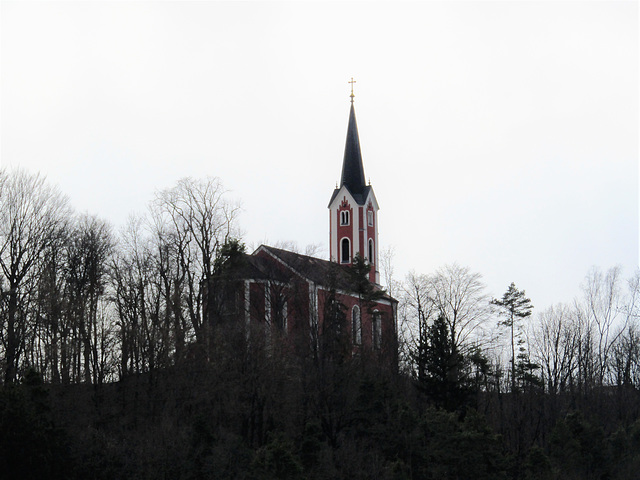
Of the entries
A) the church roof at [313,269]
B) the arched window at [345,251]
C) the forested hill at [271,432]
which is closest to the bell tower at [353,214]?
the arched window at [345,251]

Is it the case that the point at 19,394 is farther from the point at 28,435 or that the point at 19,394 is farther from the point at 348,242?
the point at 348,242

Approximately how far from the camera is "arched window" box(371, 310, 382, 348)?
48703mm

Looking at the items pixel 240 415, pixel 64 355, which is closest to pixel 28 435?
pixel 240 415

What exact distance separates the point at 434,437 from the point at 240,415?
23.5 ft

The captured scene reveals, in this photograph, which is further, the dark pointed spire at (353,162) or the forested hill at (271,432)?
the dark pointed spire at (353,162)

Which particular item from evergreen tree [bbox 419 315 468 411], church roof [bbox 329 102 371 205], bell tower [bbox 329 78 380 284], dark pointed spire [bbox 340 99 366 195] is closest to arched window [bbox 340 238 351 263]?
bell tower [bbox 329 78 380 284]

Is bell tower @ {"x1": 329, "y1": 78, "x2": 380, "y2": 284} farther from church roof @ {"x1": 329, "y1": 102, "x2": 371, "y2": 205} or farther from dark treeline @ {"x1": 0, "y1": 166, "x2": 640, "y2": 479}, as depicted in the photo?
dark treeline @ {"x1": 0, "y1": 166, "x2": 640, "y2": 479}

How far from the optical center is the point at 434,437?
29359mm

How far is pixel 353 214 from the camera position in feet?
214

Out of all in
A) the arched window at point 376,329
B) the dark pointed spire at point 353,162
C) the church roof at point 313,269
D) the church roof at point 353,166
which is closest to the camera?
the arched window at point 376,329

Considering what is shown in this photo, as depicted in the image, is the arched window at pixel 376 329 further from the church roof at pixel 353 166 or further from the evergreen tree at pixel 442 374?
the church roof at pixel 353 166

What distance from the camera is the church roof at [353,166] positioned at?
66.1 m

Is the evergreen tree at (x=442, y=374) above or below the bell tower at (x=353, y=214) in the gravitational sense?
below

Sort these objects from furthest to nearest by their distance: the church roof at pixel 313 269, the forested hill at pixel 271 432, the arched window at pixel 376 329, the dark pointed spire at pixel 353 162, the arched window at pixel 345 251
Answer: the dark pointed spire at pixel 353 162 → the arched window at pixel 345 251 → the church roof at pixel 313 269 → the arched window at pixel 376 329 → the forested hill at pixel 271 432
